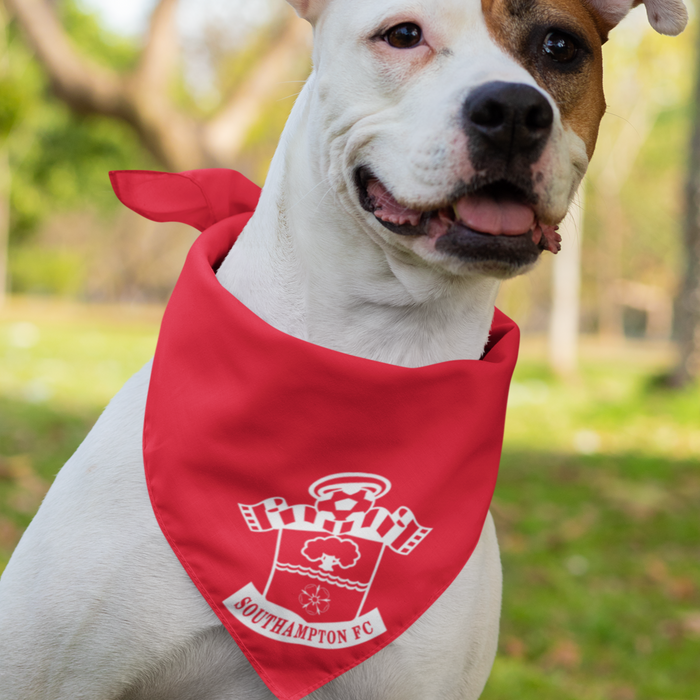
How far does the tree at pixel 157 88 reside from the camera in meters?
8.39

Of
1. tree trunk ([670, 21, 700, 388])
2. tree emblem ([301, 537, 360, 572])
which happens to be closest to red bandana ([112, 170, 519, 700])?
tree emblem ([301, 537, 360, 572])

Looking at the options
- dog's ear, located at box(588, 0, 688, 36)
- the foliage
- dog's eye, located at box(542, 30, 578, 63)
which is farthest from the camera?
the foliage

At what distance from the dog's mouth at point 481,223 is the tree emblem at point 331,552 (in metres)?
0.80

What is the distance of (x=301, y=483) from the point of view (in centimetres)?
216

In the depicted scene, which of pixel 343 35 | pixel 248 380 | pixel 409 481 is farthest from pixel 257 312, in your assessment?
pixel 343 35

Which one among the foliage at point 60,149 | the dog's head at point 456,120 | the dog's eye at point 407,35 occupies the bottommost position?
the foliage at point 60,149

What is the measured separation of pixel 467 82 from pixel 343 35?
0.43m

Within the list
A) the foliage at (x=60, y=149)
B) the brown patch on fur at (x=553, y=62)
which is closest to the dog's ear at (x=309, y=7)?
the brown patch on fur at (x=553, y=62)

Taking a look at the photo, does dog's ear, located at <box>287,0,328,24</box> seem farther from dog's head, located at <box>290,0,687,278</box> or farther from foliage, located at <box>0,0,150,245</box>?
foliage, located at <box>0,0,150,245</box>

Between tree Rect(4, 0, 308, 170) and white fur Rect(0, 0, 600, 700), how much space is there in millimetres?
6806

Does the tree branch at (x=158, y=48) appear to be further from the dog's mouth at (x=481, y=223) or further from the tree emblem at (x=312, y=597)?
the tree emblem at (x=312, y=597)

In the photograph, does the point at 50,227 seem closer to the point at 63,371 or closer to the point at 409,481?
the point at 63,371

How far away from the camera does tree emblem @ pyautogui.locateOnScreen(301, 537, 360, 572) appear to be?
→ 7.00ft

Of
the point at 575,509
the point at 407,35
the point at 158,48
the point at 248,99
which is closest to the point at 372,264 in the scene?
the point at 407,35
